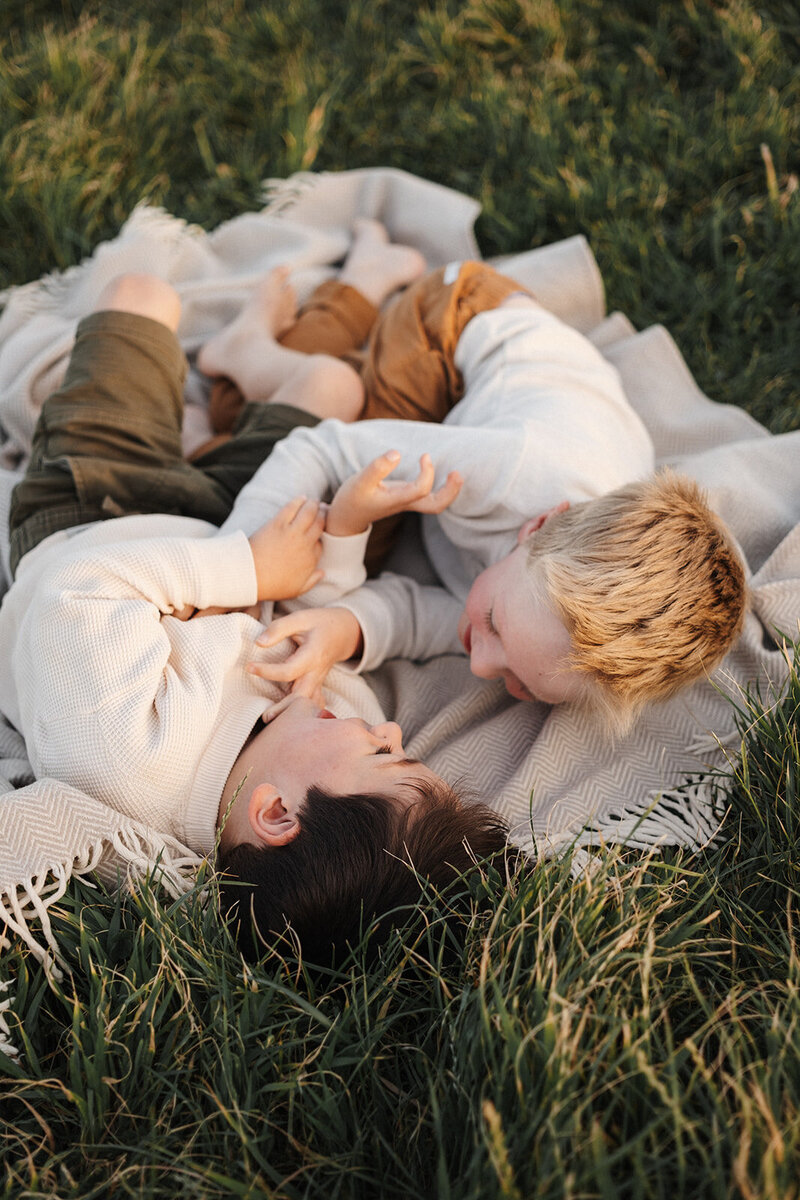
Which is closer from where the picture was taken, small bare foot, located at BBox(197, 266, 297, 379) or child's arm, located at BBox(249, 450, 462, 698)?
child's arm, located at BBox(249, 450, 462, 698)

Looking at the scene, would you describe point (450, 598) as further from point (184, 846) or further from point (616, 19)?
point (616, 19)

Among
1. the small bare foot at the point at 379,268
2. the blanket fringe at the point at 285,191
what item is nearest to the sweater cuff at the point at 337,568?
the small bare foot at the point at 379,268

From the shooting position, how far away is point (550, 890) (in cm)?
156

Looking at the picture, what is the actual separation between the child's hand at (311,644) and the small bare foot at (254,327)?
103cm

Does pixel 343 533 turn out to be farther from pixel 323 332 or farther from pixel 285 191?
pixel 285 191

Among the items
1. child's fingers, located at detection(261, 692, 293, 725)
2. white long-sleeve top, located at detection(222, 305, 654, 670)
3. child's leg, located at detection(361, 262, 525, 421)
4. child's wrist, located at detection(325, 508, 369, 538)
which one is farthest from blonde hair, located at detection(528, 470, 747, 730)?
child's leg, located at detection(361, 262, 525, 421)

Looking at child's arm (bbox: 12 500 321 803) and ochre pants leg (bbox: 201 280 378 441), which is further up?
ochre pants leg (bbox: 201 280 378 441)

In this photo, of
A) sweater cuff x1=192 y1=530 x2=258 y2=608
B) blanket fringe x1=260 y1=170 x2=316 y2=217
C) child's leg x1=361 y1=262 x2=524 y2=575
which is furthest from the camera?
blanket fringe x1=260 y1=170 x2=316 y2=217

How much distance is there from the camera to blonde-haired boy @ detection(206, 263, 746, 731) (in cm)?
186

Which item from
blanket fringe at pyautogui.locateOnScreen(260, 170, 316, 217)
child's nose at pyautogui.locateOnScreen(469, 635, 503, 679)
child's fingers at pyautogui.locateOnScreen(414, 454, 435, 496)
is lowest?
child's nose at pyautogui.locateOnScreen(469, 635, 503, 679)

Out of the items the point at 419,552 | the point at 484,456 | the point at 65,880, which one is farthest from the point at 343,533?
the point at 65,880

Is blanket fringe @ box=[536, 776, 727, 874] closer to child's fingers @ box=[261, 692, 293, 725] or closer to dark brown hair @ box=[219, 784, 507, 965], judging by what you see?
dark brown hair @ box=[219, 784, 507, 965]

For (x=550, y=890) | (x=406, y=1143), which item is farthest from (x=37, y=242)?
(x=406, y=1143)

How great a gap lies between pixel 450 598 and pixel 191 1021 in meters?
1.38
